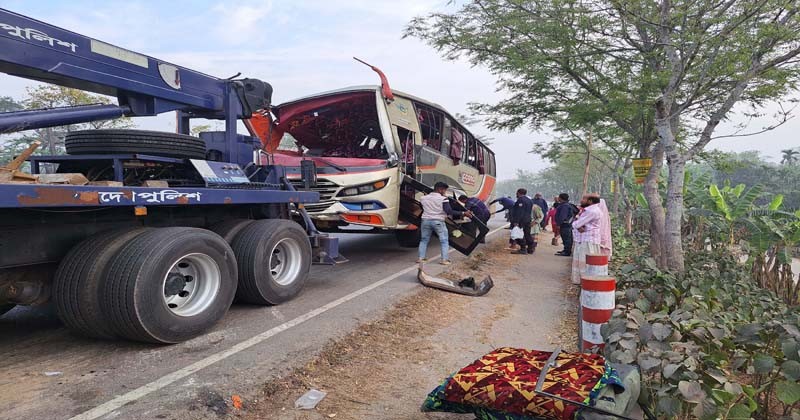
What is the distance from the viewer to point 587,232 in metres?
6.89

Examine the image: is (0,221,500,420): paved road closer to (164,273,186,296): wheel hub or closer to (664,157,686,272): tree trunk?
(164,273,186,296): wheel hub

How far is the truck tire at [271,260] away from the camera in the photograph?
490 centimetres

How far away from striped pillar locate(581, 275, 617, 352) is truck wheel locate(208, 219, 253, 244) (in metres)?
3.53

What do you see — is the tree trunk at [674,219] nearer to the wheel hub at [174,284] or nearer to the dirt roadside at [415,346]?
the dirt roadside at [415,346]

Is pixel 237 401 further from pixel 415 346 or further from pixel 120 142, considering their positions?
pixel 120 142

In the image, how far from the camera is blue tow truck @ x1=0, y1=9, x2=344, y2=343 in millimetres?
3510

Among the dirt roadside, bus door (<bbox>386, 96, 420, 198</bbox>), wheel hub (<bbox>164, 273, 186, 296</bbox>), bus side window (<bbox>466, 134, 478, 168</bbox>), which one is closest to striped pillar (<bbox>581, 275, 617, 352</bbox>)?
the dirt roadside

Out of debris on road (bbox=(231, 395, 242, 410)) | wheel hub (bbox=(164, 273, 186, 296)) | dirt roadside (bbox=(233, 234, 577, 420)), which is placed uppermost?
wheel hub (bbox=(164, 273, 186, 296))

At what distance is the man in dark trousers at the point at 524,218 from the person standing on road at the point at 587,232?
2.86 metres

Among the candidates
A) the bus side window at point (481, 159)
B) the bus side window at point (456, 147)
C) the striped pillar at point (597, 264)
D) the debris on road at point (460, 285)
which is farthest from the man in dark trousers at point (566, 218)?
the striped pillar at point (597, 264)

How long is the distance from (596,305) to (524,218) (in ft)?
21.8

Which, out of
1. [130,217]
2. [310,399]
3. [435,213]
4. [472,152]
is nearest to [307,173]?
[435,213]

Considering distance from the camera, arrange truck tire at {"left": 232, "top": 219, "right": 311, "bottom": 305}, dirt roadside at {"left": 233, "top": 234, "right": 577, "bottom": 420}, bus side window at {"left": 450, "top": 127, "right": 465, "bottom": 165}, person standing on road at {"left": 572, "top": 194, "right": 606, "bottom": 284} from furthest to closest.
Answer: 1. bus side window at {"left": 450, "top": 127, "right": 465, "bottom": 165}
2. person standing on road at {"left": 572, "top": 194, "right": 606, "bottom": 284}
3. truck tire at {"left": 232, "top": 219, "right": 311, "bottom": 305}
4. dirt roadside at {"left": 233, "top": 234, "right": 577, "bottom": 420}

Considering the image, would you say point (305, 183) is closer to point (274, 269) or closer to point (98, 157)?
point (274, 269)
